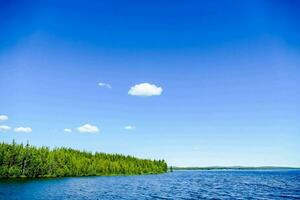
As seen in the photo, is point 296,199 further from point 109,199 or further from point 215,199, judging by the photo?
point 109,199

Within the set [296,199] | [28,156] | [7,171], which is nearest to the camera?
[296,199]

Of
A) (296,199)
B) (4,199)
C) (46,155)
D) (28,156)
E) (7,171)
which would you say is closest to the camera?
(4,199)

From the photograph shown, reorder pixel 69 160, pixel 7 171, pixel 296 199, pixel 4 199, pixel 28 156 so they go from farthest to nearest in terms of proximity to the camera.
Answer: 1. pixel 69 160
2. pixel 28 156
3. pixel 7 171
4. pixel 296 199
5. pixel 4 199

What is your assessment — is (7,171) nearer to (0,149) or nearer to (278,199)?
(0,149)

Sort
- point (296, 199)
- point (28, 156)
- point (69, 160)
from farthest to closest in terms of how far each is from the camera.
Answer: point (69, 160) < point (28, 156) < point (296, 199)

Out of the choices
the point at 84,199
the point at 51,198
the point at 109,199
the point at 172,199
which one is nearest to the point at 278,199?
the point at 172,199

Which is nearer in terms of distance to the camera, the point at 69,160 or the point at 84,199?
the point at 84,199

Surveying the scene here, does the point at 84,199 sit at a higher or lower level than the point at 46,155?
lower

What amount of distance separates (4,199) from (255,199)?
45648 millimetres

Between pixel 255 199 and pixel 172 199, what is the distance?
15708 millimetres

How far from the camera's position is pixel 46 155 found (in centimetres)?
17838

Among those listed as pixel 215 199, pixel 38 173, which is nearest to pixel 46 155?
pixel 38 173

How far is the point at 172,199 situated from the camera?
238ft

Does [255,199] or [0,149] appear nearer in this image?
[255,199]
